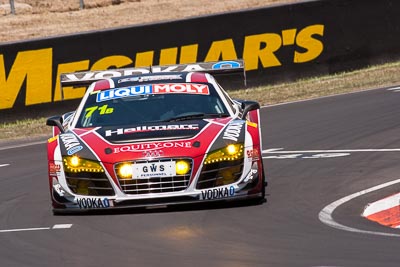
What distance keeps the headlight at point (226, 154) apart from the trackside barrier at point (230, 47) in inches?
433

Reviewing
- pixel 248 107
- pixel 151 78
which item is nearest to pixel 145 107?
pixel 151 78

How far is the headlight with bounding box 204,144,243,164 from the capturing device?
1102 cm

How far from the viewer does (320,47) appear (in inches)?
953

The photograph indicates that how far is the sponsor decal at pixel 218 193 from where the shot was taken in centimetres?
1100

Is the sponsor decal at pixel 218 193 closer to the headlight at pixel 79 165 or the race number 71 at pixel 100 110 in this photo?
the headlight at pixel 79 165

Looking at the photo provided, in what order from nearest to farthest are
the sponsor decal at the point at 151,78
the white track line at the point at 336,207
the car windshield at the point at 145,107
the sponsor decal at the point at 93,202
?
1. the white track line at the point at 336,207
2. the sponsor decal at the point at 93,202
3. the car windshield at the point at 145,107
4. the sponsor decal at the point at 151,78

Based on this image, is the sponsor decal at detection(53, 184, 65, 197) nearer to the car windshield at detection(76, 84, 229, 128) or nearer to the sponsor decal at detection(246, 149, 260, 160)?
the car windshield at detection(76, 84, 229, 128)

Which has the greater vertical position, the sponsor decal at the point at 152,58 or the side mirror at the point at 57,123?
the sponsor decal at the point at 152,58

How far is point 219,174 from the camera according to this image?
36.3 ft

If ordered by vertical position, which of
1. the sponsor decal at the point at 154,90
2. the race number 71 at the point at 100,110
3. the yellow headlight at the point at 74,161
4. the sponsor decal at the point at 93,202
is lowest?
the sponsor decal at the point at 93,202

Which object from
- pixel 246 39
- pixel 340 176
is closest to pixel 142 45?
pixel 246 39

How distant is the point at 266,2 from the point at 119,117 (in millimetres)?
26428

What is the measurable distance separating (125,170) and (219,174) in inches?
33.2

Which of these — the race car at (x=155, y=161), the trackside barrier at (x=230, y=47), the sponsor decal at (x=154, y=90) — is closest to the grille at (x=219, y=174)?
the race car at (x=155, y=161)
